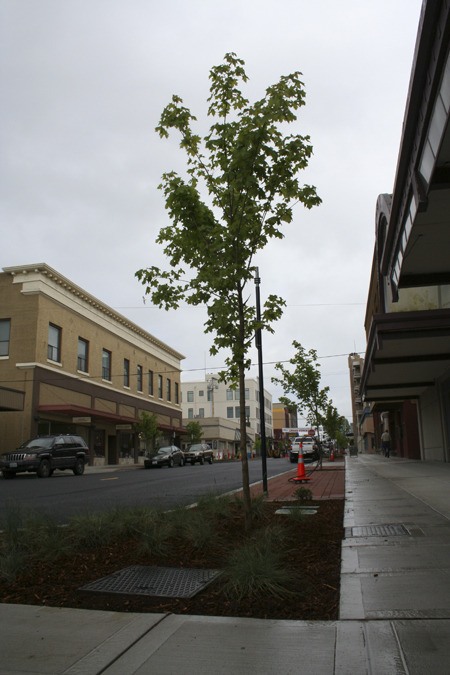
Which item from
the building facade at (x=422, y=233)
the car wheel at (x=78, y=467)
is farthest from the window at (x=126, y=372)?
the building facade at (x=422, y=233)

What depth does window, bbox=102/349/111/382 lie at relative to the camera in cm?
3884

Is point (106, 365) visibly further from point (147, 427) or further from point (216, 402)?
point (216, 402)

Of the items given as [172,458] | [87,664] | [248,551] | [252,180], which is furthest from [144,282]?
[172,458]

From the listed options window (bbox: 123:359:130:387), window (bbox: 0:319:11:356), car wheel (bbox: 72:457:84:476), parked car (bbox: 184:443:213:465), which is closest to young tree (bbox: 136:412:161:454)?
parked car (bbox: 184:443:213:465)

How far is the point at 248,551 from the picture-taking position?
15.4ft

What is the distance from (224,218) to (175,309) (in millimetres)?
1354

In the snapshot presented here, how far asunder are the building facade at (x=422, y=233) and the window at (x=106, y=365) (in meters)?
23.1

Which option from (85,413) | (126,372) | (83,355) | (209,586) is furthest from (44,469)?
(126,372)

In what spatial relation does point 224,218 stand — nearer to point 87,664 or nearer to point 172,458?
point 87,664

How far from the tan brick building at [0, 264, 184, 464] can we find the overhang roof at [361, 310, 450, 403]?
16.8 m

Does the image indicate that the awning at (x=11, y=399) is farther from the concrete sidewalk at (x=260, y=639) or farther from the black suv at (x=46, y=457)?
the concrete sidewalk at (x=260, y=639)

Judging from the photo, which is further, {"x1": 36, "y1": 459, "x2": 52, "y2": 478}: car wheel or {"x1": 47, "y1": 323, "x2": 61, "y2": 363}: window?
{"x1": 47, "y1": 323, "x2": 61, "y2": 363}: window

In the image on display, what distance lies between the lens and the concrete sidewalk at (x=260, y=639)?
9.86 ft

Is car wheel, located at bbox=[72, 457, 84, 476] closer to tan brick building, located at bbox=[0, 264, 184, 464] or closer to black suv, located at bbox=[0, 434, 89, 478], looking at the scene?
black suv, located at bbox=[0, 434, 89, 478]
